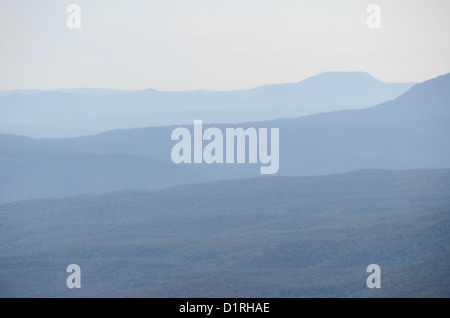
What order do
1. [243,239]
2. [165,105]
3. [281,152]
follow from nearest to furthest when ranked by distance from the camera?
[243,239]
[281,152]
[165,105]

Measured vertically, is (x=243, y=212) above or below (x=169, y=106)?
below

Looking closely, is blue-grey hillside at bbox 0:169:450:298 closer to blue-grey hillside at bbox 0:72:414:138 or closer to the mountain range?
the mountain range

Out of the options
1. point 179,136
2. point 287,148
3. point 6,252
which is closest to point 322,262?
point 6,252

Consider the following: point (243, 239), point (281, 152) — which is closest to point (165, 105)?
point (281, 152)

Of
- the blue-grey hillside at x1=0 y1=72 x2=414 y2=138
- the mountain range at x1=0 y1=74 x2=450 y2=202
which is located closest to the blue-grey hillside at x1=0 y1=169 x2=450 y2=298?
the mountain range at x1=0 y1=74 x2=450 y2=202

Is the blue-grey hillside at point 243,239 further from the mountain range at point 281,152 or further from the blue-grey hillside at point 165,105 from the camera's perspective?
the blue-grey hillside at point 165,105

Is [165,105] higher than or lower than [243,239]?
higher

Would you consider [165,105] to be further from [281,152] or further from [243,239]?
[243,239]

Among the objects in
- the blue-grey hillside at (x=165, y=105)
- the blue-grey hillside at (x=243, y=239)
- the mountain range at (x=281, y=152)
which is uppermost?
the blue-grey hillside at (x=165, y=105)

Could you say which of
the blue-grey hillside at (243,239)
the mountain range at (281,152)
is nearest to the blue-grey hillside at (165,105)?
the mountain range at (281,152)

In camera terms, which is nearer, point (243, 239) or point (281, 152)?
point (243, 239)
